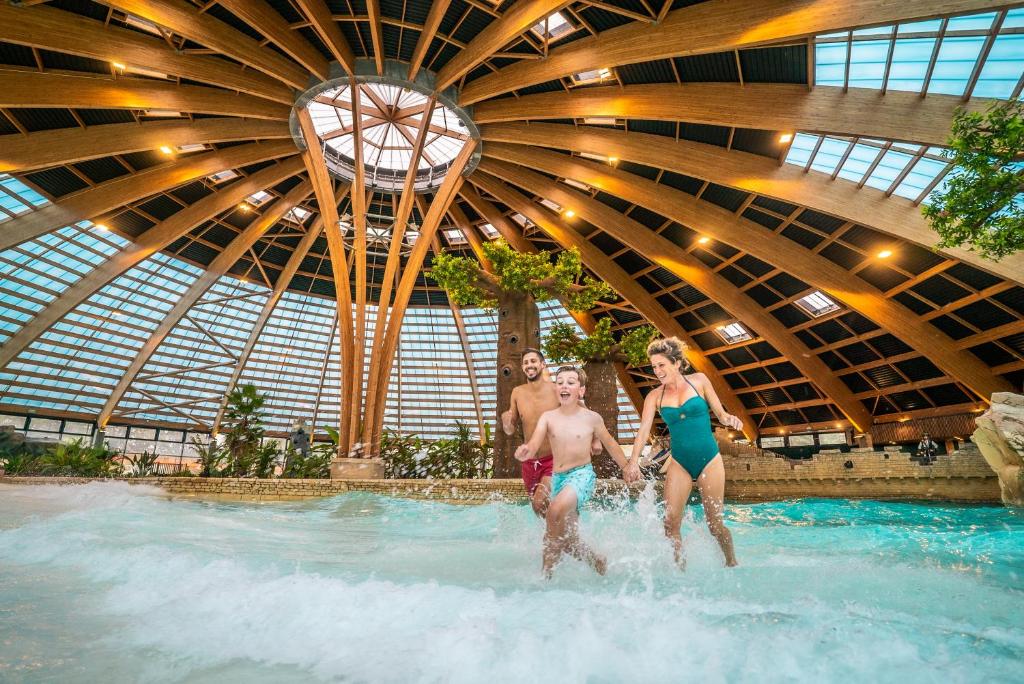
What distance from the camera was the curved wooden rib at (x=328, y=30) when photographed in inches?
562

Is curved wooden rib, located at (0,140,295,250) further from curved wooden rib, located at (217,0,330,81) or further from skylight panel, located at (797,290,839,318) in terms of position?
skylight panel, located at (797,290,839,318)

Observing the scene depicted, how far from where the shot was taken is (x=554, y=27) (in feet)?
54.1

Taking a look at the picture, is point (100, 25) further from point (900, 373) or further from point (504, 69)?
point (900, 373)

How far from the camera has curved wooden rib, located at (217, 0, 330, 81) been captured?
1402 cm

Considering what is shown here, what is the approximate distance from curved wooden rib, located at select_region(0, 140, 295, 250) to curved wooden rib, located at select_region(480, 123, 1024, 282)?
13295mm

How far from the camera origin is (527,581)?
4.44m

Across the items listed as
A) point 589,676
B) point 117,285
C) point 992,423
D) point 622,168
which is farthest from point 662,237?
point 117,285

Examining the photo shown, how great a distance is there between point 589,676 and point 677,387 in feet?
10.1

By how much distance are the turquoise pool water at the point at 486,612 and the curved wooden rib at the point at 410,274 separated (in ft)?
45.6

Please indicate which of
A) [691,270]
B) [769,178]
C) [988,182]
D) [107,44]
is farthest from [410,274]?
[988,182]

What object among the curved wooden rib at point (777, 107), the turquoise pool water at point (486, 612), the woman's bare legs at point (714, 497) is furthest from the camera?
the curved wooden rib at point (777, 107)

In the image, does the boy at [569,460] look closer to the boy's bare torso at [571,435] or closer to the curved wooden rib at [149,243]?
the boy's bare torso at [571,435]

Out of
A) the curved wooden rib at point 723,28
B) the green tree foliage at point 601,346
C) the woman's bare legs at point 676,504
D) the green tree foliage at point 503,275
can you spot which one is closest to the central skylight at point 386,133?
the green tree foliage at point 503,275

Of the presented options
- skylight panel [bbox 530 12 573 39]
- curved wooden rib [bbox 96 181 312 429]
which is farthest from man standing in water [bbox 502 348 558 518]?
curved wooden rib [bbox 96 181 312 429]
